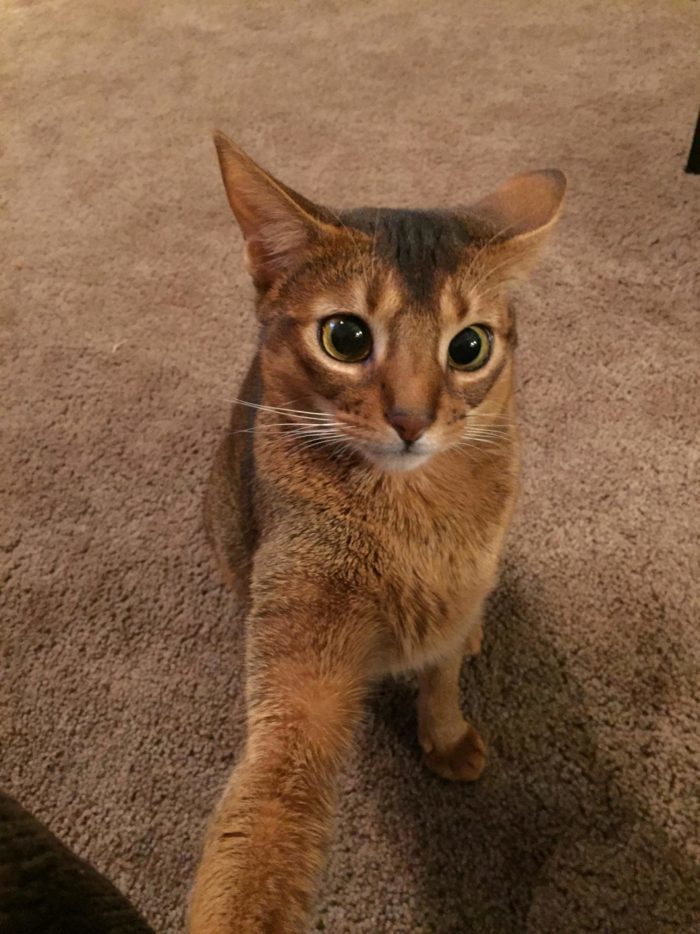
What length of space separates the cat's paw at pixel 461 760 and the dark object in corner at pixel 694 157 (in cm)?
142

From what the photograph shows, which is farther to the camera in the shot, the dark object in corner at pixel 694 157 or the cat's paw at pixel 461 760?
the dark object in corner at pixel 694 157

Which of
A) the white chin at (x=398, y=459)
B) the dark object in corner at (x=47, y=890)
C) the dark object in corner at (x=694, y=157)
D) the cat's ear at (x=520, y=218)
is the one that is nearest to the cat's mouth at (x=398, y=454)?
the white chin at (x=398, y=459)

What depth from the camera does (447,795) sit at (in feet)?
3.25

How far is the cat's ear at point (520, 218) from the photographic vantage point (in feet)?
2.53

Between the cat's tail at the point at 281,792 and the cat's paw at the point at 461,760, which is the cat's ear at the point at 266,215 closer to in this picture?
the cat's tail at the point at 281,792

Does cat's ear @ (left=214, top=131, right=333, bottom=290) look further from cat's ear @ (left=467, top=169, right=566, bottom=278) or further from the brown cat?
cat's ear @ (left=467, top=169, right=566, bottom=278)

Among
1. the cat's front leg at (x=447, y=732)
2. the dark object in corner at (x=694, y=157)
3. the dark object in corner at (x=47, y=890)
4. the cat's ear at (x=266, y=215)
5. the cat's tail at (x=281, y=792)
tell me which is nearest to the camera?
the dark object in corner at (x=47, y=890)

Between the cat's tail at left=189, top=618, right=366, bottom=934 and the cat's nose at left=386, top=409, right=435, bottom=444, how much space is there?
21cm

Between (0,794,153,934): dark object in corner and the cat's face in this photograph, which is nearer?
(0,794,153,934): dark object in corner

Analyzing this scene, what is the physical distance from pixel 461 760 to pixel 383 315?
0.63 metres

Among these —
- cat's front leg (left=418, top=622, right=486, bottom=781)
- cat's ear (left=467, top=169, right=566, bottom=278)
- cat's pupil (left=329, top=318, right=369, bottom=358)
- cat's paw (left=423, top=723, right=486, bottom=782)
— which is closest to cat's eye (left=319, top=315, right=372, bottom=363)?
cat's pupil (left=329, top=318, right=369, bottom=358)

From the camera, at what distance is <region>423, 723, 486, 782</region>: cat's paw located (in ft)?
3.23

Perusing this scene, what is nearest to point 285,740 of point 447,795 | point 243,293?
point 447,795

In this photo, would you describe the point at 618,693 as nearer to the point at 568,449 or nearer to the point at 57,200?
the point at 568,449
